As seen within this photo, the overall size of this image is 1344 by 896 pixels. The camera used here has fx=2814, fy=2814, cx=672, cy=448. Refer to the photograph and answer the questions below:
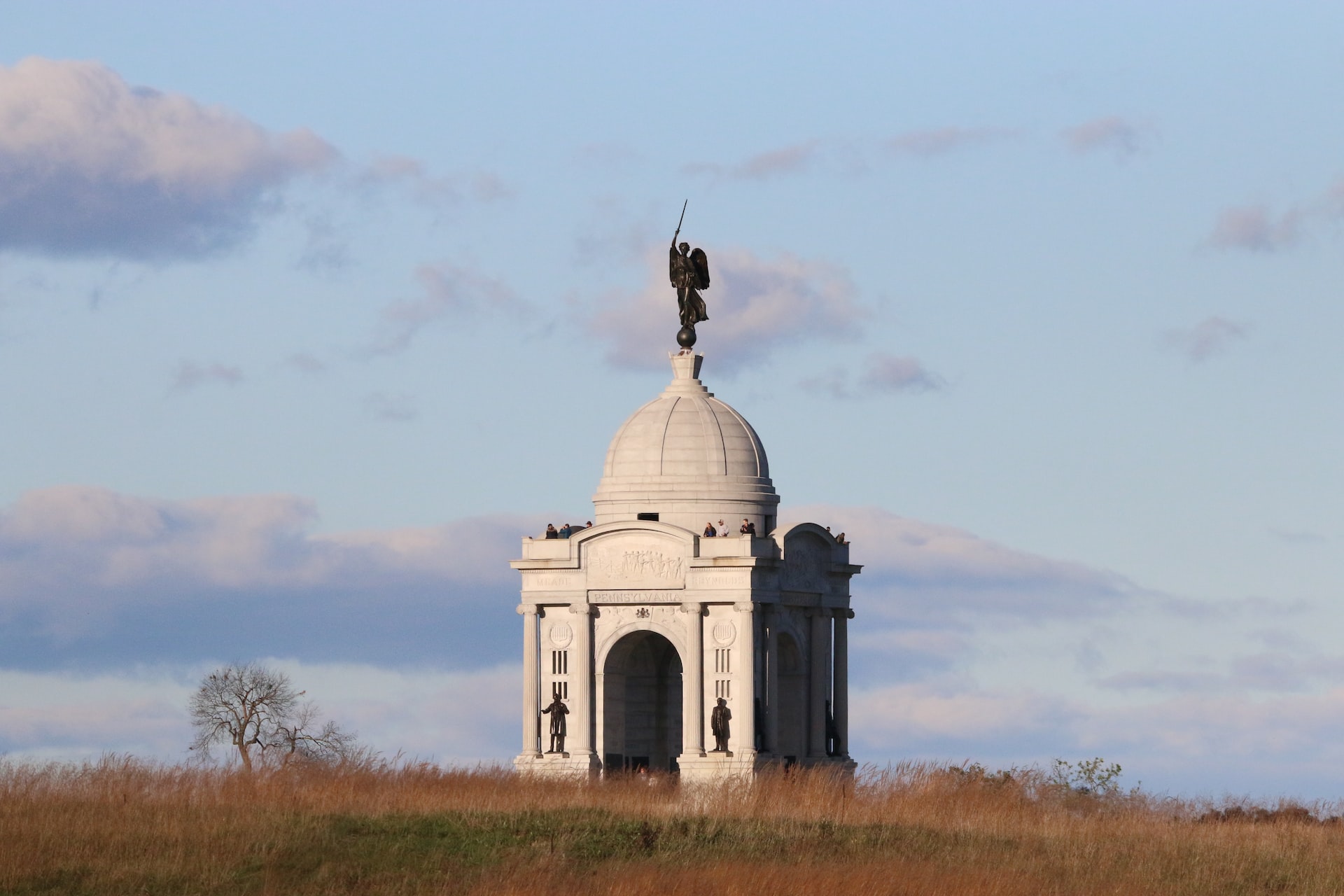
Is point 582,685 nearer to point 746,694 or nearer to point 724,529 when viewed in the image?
point 746,694

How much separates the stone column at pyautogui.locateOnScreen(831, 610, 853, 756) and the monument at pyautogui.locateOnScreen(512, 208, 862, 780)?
6cm

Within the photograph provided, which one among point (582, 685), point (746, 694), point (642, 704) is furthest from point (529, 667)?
point (746, 694)

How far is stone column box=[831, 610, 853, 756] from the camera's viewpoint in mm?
78250

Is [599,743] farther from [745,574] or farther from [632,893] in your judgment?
[632,893]

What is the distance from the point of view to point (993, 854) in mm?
61250

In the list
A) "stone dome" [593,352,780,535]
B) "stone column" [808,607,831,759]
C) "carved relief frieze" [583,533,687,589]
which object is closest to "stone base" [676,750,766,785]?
"stone column" [808,607,831,759]

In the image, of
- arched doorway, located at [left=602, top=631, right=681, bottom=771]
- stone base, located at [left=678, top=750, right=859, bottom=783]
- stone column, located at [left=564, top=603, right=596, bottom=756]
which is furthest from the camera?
arched doorway, located at [left=602, top=631, right=681, bottom=771]

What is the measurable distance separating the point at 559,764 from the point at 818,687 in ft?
24.7

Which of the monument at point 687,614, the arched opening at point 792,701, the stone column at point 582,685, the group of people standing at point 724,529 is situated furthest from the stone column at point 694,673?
the arched opening at point 792,701

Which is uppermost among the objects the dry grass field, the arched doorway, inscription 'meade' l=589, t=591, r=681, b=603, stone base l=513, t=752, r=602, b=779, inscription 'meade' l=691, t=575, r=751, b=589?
inscription 'meade' l=691, t=575, r=751, b=589

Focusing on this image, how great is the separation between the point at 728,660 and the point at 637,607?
294cm

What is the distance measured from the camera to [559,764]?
249 ft

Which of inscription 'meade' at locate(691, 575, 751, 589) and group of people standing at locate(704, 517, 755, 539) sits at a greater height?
group of people standing at locate(704, 517, 755, 539)

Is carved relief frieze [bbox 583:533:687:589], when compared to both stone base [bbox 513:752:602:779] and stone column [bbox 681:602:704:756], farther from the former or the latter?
stone base [bbox 513:752:602:779]
